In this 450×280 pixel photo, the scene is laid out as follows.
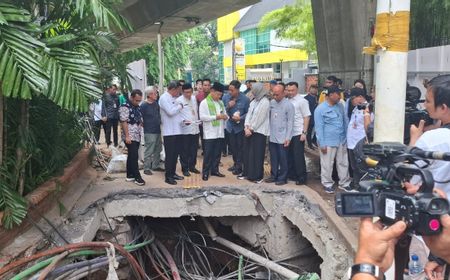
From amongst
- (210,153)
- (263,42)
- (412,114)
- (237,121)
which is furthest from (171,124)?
(263,42)

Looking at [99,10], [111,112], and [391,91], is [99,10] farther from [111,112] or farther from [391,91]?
[111,112]

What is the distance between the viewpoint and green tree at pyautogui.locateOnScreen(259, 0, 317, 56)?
1664 centimetres

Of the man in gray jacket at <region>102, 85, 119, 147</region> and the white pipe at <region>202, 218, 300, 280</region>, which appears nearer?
the white pipe at <region>202, 218, 300, 280</region>

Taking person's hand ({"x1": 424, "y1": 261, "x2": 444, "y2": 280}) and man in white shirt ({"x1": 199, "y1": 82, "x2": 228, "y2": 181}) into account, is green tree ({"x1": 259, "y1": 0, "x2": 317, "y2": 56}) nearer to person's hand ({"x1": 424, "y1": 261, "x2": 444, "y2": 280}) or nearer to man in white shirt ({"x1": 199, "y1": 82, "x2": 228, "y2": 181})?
man in white shirt ({"x1": 199, "y1": 82, "x2": 228, "y2": 181})

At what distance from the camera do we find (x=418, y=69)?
10539mm

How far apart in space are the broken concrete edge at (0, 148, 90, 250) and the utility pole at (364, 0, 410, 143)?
3.50 meters

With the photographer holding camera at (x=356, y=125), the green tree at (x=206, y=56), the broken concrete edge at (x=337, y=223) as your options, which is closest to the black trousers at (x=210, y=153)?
the broken concrete edge at (x=337, y=223)

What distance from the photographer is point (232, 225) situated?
7.47 metres

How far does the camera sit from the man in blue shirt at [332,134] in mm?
6293

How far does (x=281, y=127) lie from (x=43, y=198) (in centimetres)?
334

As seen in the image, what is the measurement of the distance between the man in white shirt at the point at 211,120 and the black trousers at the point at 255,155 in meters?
0.48

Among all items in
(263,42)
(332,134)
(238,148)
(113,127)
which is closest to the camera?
(332,134)

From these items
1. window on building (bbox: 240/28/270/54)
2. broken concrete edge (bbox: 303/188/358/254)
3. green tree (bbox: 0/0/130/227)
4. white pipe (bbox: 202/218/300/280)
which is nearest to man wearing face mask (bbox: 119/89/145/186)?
green tree (bbox: 0/0/130/227)

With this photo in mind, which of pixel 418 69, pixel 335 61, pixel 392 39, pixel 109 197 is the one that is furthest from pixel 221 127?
pixel 418 69
